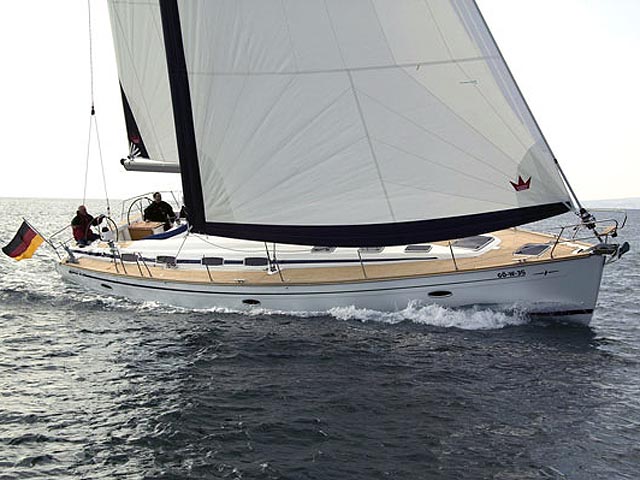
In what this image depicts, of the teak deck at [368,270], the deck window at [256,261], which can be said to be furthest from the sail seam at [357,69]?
the deck window at [256,261]

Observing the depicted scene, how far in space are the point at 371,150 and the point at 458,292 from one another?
371cm

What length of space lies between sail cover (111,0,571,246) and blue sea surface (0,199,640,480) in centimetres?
227

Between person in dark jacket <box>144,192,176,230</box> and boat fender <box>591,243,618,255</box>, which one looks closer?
boat fender <box>591,243,618,255</box>

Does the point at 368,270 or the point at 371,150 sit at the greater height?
the point at 371,150

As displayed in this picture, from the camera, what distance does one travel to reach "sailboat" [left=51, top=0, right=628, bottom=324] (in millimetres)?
10727

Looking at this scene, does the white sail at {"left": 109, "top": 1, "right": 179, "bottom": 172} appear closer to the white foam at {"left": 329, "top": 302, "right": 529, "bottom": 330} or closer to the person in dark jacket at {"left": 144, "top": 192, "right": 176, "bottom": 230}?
the person in dark jacket at {"left": 144, "top": 192, "right": 176, "bottom": 230}

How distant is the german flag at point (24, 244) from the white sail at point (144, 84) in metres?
3.93

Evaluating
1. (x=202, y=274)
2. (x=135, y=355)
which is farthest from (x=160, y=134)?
(x=135, y=355)

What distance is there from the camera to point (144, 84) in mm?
18219

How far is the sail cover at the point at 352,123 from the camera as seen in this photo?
10703 mm

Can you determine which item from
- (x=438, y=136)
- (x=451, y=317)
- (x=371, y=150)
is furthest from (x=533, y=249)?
(x=371, y=150)

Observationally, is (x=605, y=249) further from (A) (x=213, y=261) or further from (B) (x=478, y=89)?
(A) (x=213, y=261)

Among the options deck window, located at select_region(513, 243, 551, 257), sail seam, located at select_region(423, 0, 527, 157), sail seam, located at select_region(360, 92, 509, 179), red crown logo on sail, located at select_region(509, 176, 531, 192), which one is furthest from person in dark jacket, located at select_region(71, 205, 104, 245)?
red crown logo on sail, located at select_region(509, 176, 531, 192)

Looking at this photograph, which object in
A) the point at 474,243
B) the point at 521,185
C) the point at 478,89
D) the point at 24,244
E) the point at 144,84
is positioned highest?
the point at 144,84
